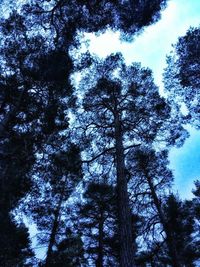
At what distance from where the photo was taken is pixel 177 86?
494 inches

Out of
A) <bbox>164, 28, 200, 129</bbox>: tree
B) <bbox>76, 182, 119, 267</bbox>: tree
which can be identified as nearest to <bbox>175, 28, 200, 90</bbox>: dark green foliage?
<bbox>164, 28, 200, 129</bbox>: tree

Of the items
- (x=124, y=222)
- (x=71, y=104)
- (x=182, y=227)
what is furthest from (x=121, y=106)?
(x=182, y=227)

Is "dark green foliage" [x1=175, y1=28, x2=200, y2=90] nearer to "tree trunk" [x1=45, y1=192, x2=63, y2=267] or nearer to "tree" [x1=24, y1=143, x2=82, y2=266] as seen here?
"tree" [x1=24, y1=143, x2=82, y2=266]

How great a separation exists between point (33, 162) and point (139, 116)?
5.35 meters

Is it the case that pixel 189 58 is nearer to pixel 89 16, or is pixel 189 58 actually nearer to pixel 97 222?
pixel 89 16

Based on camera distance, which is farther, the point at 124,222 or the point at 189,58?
the point at 189,58

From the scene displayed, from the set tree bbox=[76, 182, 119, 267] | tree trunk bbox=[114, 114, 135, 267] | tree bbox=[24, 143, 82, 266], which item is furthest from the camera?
tree bbox=[76, 182, 119, 267]

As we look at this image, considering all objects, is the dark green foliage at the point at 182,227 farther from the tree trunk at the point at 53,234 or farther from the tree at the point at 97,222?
the tree trunk at the point at 53,234

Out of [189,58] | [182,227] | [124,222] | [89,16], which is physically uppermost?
[89,16]

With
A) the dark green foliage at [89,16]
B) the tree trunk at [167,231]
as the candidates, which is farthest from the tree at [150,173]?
the dark green foliage at [89,16]

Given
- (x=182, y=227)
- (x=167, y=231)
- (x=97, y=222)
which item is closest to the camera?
(x=167, y=231)

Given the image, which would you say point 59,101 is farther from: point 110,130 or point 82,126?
point 110,130

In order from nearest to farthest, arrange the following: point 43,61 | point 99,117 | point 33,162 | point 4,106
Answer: point 33,162 → point 43,61 → point 4,106 → point 99,117

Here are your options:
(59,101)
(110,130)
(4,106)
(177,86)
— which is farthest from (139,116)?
(4,106)
